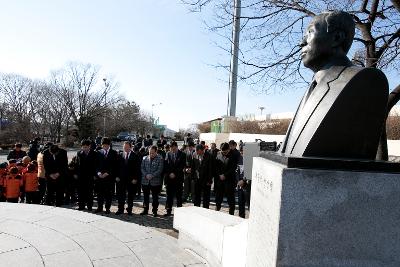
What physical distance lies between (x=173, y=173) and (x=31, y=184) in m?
3.68

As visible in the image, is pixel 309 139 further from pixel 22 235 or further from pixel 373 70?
pixel 22 235

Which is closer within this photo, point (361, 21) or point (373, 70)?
point (373, 70)

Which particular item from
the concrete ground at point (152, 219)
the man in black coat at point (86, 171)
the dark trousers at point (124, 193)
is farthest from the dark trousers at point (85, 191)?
the dark trousers at point (124, 193)

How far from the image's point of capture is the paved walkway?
429cm

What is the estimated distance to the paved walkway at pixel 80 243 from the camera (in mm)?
4289

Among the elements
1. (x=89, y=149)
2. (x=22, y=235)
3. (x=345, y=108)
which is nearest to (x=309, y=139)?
(x=345, y=108)

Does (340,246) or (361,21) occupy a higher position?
(361,21)

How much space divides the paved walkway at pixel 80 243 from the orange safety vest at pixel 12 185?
2764mm

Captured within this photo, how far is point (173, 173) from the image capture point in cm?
908

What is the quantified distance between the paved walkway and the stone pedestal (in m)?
2.31

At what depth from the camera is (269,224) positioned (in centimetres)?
277

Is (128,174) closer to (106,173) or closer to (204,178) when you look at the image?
(106,173)

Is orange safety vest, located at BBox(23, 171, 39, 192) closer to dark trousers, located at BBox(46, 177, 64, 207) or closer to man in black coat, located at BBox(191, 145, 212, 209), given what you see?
dark trousers, located at BBox(46, 177, 64, 207)

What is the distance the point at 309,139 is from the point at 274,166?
0.37m
